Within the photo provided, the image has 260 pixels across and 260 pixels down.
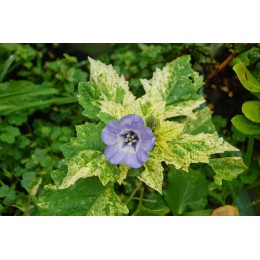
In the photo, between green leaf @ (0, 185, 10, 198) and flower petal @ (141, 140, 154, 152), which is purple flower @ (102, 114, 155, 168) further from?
green leaf @ (0, 185, 10, 198)

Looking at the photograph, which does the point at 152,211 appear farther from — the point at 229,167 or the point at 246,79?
the point at 246,79

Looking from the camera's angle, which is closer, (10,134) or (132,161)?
(132,161)

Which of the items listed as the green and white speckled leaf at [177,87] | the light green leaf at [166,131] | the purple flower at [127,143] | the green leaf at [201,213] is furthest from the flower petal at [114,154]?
the green leaf at [201,213]

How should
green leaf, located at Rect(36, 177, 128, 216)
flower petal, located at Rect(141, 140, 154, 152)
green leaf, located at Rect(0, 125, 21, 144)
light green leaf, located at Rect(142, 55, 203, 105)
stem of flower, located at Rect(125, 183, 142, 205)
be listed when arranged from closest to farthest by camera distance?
flower petal, located at Rect(141, 140, 154, 152)
green leaf, located at Rect(36, 177, 128, 216)
light green leaf, located at Rect(142, 55, 203, 105)
stem of flower, located at Rect(125, 183, 142, 205)
green leaf, located at Rect(0, 125, 21, 144)

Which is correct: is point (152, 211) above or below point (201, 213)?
above

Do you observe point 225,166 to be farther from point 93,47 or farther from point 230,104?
point 93,47

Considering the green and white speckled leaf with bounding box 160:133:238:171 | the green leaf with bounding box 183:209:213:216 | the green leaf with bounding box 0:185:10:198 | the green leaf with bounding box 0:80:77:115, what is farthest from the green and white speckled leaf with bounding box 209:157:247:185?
the green leaf with bounding box 0:185:10:198

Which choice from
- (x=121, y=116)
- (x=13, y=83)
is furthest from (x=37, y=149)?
(x=121, y=116)

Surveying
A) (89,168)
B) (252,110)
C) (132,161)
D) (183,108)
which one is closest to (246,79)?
(252,110)
